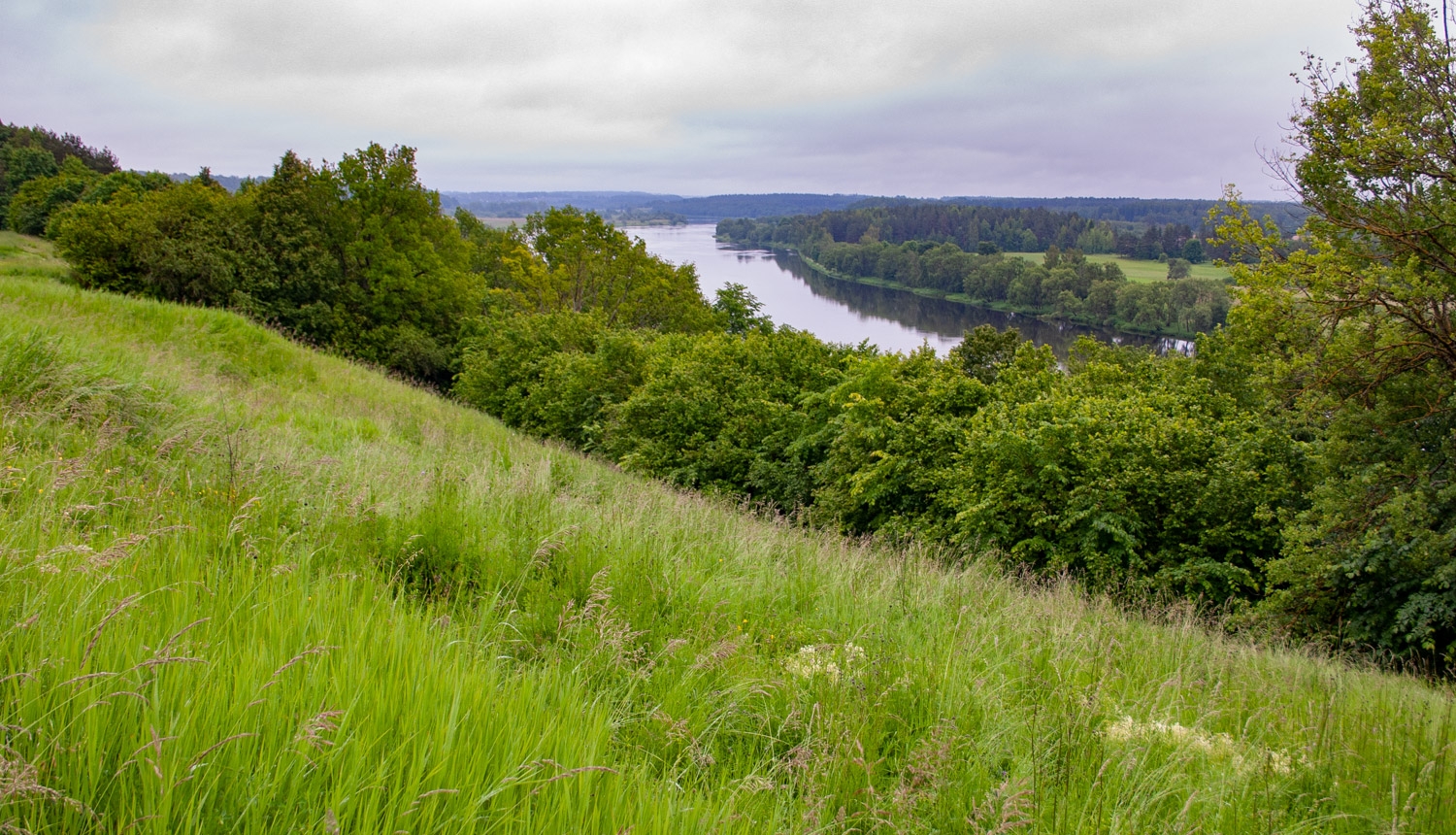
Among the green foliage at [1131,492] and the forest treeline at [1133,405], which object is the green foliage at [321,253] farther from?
the green foliage at [1131,492]

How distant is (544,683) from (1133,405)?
50.4ft

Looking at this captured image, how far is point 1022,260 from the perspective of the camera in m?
108

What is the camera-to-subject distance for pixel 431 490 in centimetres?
Result: 463

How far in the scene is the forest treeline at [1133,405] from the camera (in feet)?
32.4

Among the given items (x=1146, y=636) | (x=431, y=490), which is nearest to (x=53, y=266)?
(x=431, y=490)

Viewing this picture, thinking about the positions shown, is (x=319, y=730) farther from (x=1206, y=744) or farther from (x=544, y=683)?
(x=1206, y=744)

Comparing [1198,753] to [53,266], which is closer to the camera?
[1198,753]

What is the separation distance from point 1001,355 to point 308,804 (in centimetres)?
2615

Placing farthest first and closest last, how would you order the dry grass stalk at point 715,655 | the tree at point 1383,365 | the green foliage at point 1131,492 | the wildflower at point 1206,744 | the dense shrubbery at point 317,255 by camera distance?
1. the dense shrubbery at point 317,255
2. the green foliage at point 1131,492
3. the tree at point 1383,365
4. the dry grass stalk at point 715,655
5. the wildflower at point 1206,744

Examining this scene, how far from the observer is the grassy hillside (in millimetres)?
1604

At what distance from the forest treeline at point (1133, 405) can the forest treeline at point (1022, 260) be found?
2628cm

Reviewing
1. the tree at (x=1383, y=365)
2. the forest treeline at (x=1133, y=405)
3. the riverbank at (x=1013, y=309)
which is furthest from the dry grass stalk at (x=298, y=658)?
the riverbank at (x=1013, y=309)

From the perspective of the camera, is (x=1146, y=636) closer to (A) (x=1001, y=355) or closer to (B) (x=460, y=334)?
(A) (x=1001, y=355)

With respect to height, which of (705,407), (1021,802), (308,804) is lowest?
(705,407)
